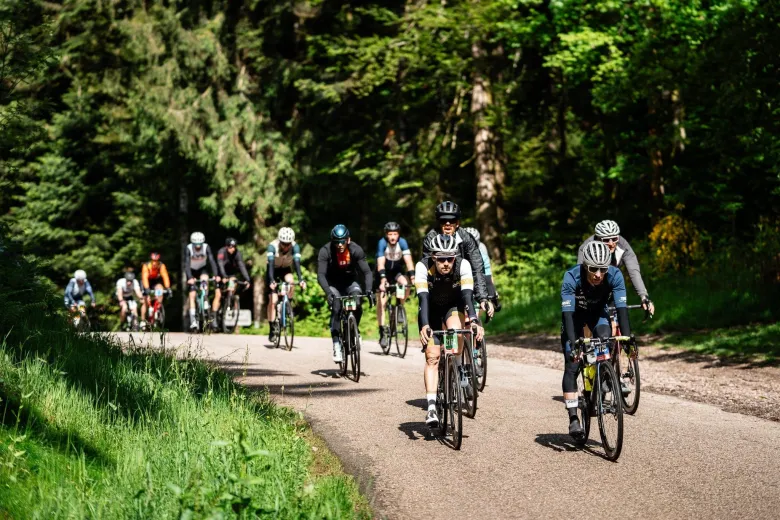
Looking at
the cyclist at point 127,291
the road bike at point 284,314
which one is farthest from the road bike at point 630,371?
the cyclist at point 127,291

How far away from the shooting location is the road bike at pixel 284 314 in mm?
17078

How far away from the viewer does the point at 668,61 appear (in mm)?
21438

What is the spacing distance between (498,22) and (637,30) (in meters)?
3.96

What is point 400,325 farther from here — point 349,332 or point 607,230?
point 607,230

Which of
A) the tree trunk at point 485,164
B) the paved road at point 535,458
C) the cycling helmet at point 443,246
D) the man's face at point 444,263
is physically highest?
the tree trunk at point 485,164

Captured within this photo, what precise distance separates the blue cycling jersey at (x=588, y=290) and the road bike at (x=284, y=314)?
8674 millimetres

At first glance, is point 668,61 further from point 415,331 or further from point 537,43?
point 415,331

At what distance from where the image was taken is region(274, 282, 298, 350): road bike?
1708 centimetres

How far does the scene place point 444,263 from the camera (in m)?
8.98

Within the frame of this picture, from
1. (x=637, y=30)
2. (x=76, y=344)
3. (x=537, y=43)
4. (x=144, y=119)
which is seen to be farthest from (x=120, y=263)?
(x=76, y=344)

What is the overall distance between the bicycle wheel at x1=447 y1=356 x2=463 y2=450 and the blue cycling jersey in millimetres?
1180

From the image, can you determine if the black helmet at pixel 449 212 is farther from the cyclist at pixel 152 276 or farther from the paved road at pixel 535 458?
the cyclist at pixel 152 276

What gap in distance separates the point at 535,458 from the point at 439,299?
6.55ft

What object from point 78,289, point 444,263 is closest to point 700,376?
point 444,263
